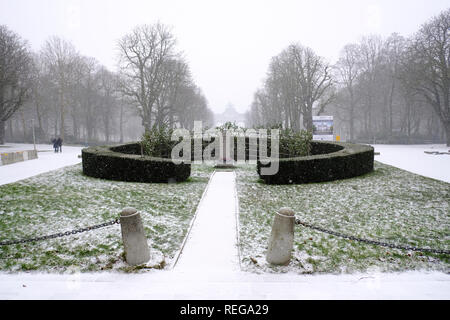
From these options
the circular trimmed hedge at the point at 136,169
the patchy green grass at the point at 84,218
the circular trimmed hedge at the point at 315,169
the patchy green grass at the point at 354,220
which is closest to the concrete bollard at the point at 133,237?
the patchy green grass at the point at 84,218

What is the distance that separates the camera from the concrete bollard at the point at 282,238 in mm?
4535

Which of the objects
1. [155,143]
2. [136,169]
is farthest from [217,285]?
[155,143]

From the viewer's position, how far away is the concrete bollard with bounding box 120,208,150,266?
446 cm

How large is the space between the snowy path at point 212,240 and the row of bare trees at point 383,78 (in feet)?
93.2

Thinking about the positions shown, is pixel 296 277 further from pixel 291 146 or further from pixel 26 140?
pixel 26 140

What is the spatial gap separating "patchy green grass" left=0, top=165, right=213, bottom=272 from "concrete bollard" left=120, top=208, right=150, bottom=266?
19 cm

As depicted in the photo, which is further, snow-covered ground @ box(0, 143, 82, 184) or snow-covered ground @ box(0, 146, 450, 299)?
snow-covered ground @ box(0, 143, 82, 184)

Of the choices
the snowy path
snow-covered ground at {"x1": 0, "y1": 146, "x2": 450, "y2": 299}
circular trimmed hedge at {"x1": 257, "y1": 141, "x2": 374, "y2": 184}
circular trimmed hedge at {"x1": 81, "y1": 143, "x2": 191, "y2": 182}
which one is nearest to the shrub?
circular trimmed hedge at {"x1": 81, "y1": 143, "x2": 191, "y2": 182}

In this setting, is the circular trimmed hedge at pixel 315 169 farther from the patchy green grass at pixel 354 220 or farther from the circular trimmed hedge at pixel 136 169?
the circular trimmed hedge at pixel 136 169

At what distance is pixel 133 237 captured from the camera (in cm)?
449

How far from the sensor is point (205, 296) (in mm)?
3779

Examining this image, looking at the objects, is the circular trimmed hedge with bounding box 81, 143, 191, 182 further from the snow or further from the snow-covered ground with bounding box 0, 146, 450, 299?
the snow

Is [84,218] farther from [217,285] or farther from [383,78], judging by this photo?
[383,78]
